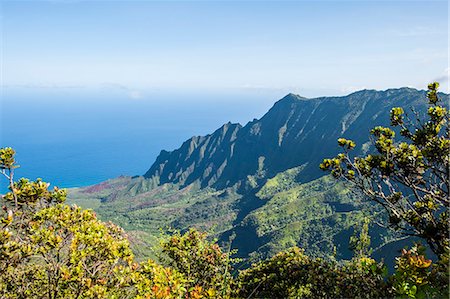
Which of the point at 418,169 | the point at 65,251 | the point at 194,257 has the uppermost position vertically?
the point at 418,169

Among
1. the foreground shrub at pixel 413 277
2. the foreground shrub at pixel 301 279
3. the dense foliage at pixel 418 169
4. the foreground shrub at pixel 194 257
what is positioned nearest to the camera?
the foreground shrub at pixel 413 277

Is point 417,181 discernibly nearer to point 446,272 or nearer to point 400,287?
point 446,272

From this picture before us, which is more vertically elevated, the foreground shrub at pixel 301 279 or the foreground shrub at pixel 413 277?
the foreground shrub at pixel 413 277

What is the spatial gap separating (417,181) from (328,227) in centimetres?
19815

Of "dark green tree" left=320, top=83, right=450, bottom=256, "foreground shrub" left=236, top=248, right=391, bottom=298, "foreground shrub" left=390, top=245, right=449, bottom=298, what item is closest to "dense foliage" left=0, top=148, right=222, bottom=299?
"foreground shrub" left=390, top=245, right=449, bottom=298

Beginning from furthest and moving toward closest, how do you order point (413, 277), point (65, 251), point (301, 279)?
point (301, 279), point (65, 251), point (413, 277)

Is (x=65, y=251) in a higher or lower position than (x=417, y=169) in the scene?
lower

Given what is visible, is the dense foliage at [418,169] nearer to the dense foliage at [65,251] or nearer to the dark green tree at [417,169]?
the dark green tree at [417,169]

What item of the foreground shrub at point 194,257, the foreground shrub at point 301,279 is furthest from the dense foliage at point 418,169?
the foreground shrub at point 194,257

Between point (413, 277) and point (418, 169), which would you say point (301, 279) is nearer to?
point (418, 169)

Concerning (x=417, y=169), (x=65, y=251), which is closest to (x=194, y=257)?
(x=65, y=251)

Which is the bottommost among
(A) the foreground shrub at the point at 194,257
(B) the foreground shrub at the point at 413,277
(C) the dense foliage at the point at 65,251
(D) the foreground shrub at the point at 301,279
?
(D) the foreground shrub at the point at 301,279

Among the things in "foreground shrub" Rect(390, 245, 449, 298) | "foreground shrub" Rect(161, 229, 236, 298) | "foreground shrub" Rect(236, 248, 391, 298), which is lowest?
"foreground shrub" Rect(236, 248, 391, 298)

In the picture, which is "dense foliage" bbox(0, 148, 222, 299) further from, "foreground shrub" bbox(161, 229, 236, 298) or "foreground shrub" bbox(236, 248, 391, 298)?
"foreground shrub" bbox(236, 248, 391, 298)
